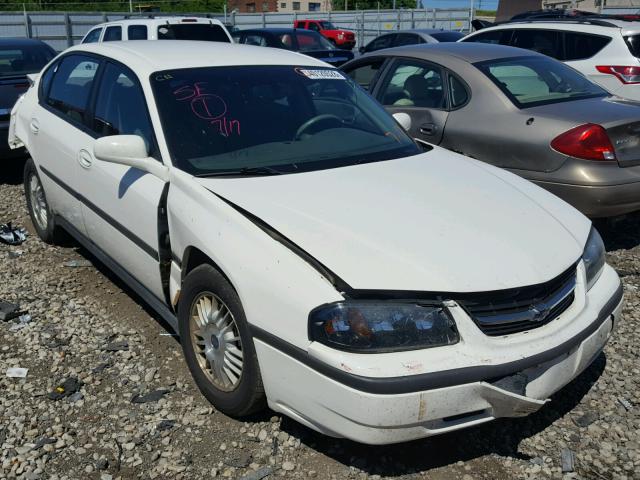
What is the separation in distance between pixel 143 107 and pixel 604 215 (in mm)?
3368

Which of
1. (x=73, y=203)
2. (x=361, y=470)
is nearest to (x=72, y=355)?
(x=73, y=203)

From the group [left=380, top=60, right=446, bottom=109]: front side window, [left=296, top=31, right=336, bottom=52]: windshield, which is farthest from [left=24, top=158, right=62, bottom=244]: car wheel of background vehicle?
[left=296, top=31, right=336, bottom=52]: windshield

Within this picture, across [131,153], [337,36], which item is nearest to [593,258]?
[131,153]

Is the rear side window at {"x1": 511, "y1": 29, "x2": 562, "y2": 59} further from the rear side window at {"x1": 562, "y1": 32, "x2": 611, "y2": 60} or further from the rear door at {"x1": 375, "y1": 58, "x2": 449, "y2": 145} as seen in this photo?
the rear door at {"x1": 375, "y1": 58, "x2": 449, "y2": 145}

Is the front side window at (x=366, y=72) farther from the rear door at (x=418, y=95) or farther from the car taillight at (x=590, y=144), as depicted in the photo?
the car taillight at (x=590, y=144)

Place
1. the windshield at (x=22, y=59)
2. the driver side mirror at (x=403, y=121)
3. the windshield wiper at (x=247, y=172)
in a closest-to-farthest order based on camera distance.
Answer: the windshield wiper at (x=247, y=172) → the driver side mirror at (x=403, y=121) → the windshield at (x=22, y=59)

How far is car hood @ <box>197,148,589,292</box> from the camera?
2.62m

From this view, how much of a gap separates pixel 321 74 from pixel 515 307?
7.29 ft

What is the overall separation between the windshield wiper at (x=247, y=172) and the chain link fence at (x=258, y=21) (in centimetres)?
2648

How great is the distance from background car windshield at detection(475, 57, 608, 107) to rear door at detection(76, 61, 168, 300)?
3.13 metres

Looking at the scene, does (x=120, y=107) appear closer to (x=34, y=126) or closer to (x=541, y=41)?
(x=34, y=126)

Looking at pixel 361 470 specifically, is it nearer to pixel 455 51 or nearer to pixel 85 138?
pixel 85 138

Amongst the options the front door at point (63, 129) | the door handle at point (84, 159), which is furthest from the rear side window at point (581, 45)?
the door handle at point (84, 159)

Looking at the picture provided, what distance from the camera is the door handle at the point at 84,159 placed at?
4.01 metres
